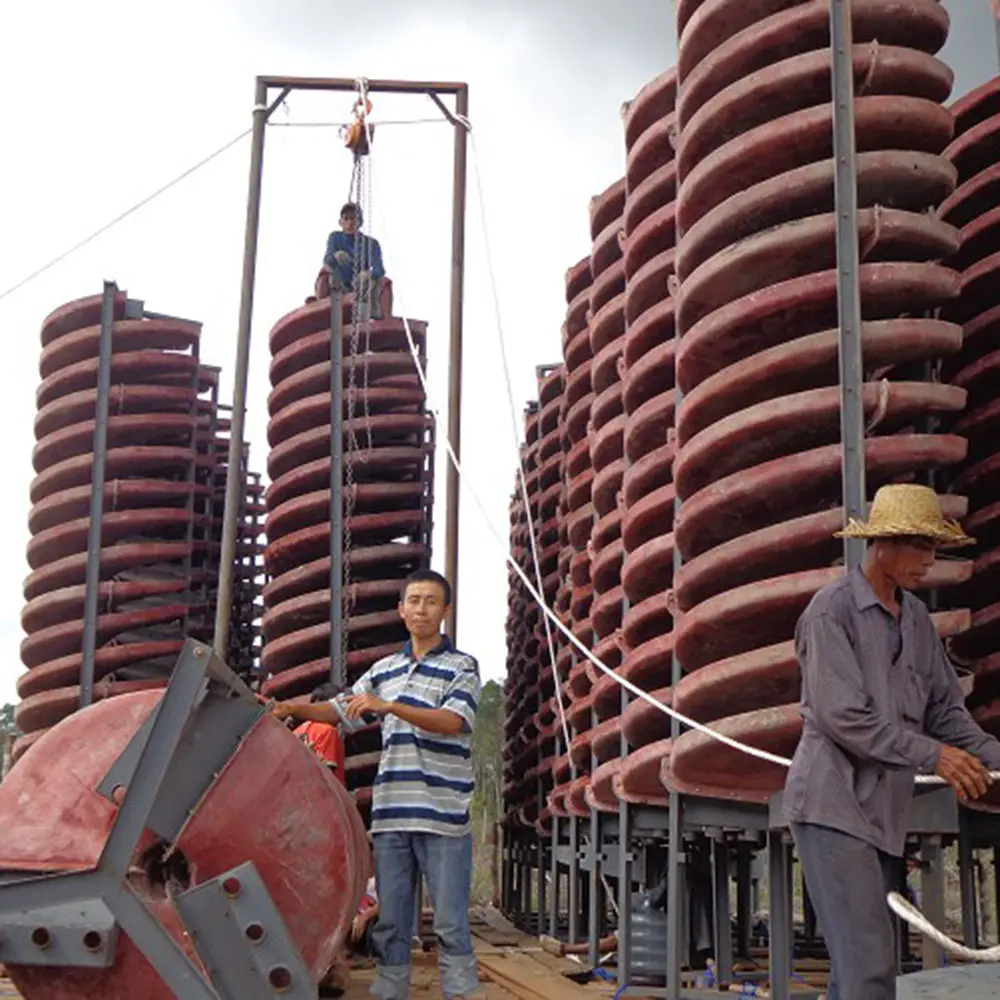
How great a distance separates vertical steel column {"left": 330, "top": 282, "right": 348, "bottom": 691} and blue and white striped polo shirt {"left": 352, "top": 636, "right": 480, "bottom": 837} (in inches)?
130

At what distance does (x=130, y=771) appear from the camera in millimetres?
3857

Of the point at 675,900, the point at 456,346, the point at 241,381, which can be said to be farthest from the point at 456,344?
the point at 675,900

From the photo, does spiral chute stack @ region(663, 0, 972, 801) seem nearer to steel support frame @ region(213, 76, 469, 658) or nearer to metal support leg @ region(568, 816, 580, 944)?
steel support frame @ region(213, 76, 469, 658)

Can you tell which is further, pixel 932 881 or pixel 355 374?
pixel 355 374

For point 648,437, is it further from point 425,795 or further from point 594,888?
point 594,888

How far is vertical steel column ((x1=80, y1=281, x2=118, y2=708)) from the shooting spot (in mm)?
9492

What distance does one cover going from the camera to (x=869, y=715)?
3.61 metres

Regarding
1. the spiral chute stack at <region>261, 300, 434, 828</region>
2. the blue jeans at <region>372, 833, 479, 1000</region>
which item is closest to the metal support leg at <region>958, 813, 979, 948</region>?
the blue jeans at <region>372, 833, 479, 1000</region>

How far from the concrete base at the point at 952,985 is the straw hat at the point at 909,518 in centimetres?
136

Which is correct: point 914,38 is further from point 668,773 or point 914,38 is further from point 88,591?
point 88,591

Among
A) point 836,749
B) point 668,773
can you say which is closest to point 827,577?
point 668,773

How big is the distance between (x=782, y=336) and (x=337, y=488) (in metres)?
4.01

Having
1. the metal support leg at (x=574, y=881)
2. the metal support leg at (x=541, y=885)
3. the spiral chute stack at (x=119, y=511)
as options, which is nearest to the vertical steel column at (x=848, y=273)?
the metal support leg at (x=574, y=881)

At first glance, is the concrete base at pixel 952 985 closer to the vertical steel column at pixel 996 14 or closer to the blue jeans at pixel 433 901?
the blue jeans at pixel 433 901
